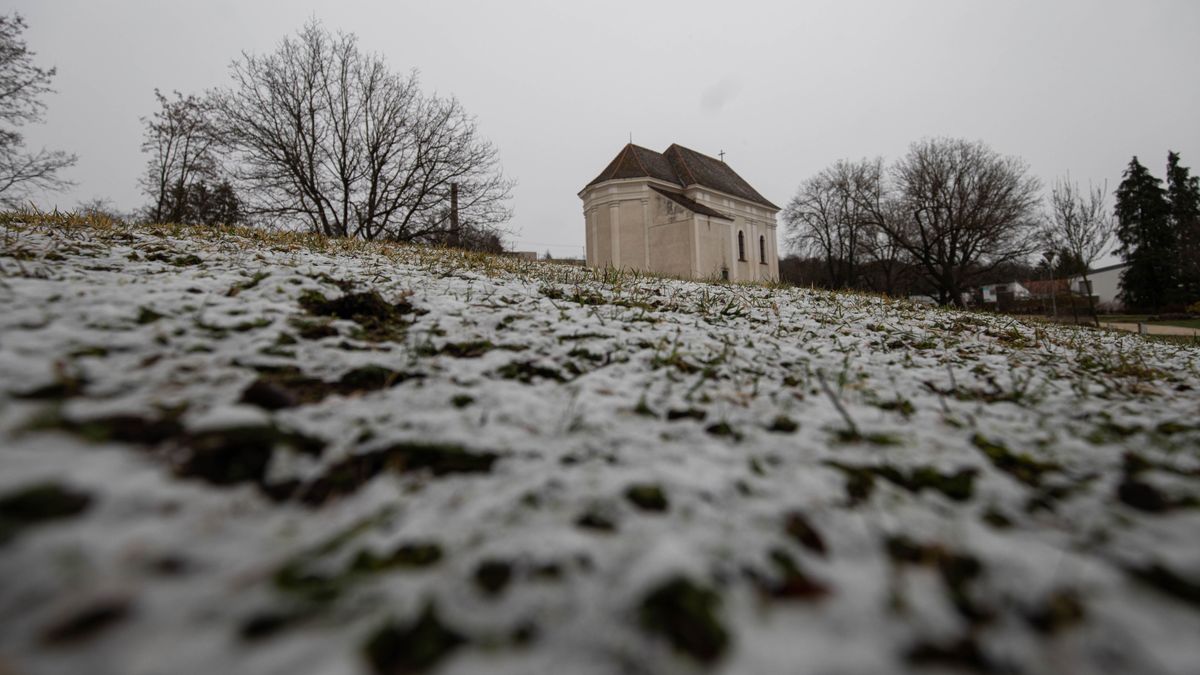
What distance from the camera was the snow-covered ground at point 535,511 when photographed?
95cm

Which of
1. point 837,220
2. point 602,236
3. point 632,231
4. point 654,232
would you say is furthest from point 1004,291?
point 602,236

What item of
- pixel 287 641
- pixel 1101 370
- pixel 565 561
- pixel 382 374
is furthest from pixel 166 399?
pixel 1101 370

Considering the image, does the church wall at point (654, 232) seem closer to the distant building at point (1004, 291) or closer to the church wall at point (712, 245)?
the church wall at point (712, 245)

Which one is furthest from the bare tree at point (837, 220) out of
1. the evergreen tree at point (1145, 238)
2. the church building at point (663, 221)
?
the evergreen tree at point (1145, 238)

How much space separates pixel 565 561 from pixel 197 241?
664cm

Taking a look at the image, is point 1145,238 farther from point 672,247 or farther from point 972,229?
point 672,247

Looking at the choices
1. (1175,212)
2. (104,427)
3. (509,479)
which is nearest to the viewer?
(104,427)

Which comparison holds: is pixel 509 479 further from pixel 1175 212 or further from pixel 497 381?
pixel 1175 212

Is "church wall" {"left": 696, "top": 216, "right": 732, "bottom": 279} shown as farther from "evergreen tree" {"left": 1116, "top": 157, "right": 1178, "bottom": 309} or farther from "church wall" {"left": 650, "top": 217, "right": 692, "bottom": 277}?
"evergreen tree" {"left": 1116, "top": 157, "right": 1178, "bottom": 309}

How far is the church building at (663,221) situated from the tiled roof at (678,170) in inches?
3.1

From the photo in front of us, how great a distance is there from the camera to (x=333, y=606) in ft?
3.28

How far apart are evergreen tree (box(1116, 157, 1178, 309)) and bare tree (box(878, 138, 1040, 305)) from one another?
1690 cm

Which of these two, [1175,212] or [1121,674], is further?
[1175,212]

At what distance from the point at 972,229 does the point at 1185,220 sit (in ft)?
77.6
